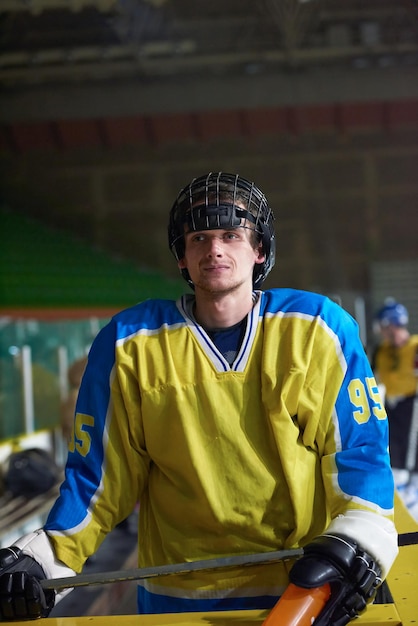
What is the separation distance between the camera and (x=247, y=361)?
1.46 m

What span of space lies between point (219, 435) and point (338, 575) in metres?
0.31

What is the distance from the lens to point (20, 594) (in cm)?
130

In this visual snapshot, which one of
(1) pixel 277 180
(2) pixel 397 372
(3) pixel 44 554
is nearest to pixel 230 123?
(1) pixel 277 180

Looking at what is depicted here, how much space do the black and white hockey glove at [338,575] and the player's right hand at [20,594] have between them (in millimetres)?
377

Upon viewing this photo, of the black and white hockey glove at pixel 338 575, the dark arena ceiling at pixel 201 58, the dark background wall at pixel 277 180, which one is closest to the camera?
the black and white hockey glove at pixel 338 575

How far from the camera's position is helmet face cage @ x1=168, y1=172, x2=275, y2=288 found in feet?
4.93

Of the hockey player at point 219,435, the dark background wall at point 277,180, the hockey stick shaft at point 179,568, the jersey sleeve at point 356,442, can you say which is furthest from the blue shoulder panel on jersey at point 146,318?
the dark background wall at point 277,180

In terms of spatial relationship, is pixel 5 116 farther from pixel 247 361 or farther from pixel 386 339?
pixel 247 361

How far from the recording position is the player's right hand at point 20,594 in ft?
4.28

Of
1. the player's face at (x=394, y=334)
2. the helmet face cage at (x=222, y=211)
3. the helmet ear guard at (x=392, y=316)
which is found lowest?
the player's face at (x=394, y=334)

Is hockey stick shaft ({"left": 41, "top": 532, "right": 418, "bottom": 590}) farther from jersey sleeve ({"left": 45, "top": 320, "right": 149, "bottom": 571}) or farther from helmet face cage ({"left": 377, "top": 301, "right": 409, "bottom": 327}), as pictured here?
helmet face cage ({"left": 377, "top": 301, "right": 409, "bottom": 327})

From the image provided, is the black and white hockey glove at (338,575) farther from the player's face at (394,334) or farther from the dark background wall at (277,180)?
the dark background wall at (277,180)

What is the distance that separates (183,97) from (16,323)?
591cm

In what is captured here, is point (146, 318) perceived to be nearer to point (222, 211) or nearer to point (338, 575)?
point (222, 211)
